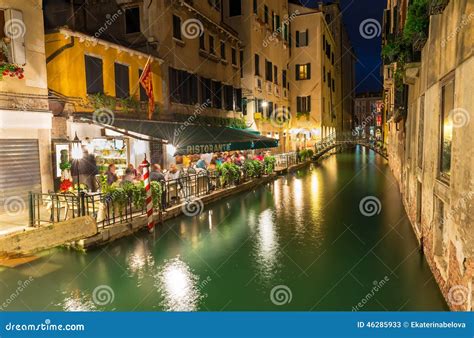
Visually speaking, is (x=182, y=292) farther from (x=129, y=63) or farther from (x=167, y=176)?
(x=129, y=63)

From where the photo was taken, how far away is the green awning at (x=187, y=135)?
14.1 meters

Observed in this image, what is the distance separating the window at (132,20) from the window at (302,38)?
26445 mm

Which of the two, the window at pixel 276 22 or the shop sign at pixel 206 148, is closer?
the shop sign at pixel 206 148

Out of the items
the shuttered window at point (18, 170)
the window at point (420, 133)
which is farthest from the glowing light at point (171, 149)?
the window at point (420, 133)

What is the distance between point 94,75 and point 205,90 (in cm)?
867

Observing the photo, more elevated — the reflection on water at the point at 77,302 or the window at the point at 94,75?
the window at the point at 94,75

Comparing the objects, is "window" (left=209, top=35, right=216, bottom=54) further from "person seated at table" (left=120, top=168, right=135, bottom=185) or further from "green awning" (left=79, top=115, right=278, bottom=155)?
"person seated at table" (left=120, top=168, right=135, bottom=185)

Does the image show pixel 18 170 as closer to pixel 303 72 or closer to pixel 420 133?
pixel 420 133

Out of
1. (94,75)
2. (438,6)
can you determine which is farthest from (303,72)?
(438,6)

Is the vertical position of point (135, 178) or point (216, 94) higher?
point (216, 94)

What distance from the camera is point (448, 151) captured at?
22.5ft

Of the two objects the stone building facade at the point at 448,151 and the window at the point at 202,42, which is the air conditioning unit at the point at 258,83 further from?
the stone building facade at the point at 448,151

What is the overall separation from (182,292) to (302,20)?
39737 mm

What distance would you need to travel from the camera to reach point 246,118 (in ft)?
95.3
